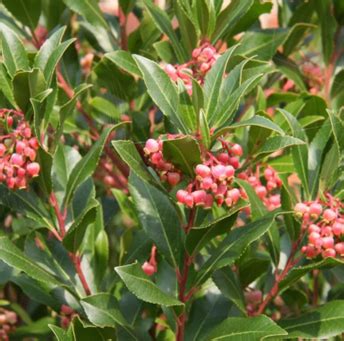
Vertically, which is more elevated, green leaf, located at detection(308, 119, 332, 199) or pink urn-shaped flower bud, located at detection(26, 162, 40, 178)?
pink urn-shaped flower bud, located at detection(26, 162, 40, 178)

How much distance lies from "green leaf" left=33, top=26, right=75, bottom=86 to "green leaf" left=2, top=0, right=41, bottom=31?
0.40 metres

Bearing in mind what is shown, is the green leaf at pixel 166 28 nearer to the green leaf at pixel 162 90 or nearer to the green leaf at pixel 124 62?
the green leaf at pixel 124 62

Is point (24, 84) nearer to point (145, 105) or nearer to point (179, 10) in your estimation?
point (179, 10)

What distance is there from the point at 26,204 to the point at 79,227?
0.14 m

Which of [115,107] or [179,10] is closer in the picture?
→ [179,10]

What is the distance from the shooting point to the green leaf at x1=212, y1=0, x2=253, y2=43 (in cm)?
161

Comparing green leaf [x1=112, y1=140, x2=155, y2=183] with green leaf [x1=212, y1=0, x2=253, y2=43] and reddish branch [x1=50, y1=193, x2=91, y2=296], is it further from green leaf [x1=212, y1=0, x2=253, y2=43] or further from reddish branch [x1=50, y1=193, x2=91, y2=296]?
green leaf [x1=212, y1=0, x2=253, y2=43]

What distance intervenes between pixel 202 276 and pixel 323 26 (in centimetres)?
88

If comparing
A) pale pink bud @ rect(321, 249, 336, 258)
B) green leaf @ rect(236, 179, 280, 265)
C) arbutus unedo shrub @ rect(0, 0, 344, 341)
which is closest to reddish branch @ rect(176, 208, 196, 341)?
arbutus unedo shrub @ rect(0, 0, 344, 341)

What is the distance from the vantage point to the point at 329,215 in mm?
1315

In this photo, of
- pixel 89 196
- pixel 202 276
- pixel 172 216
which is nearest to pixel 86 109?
pixel 89 196

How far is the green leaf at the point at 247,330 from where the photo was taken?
127 centimetres

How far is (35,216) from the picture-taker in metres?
1.46

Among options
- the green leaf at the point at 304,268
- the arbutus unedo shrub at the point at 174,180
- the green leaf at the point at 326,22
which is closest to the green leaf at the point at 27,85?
the arbutus unedo shrub at the point at 174,180
